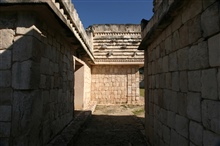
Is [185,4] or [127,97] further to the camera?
[127,97]

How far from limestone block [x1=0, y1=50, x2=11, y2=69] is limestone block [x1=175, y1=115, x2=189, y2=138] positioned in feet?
8.13

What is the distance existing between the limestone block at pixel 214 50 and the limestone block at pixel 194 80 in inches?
10.8

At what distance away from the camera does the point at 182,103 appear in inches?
92.1

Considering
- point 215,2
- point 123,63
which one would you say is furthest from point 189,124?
point 123,63

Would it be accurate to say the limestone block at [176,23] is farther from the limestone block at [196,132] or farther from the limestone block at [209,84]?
the limestone block at [196,132]

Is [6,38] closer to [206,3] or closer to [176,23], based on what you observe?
[176,23]

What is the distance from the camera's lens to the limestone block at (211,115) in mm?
1602

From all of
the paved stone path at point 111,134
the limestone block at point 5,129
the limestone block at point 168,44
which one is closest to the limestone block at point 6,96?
the limestone block at point 5,129

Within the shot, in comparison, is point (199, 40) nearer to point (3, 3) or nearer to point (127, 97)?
point (3, 3)

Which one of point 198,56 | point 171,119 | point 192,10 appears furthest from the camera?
point 171,119

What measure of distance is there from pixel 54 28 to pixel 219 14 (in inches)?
113

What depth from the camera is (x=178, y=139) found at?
2.42m

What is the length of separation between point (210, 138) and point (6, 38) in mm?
2860

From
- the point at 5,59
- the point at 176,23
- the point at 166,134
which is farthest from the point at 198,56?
the point at 5,59
